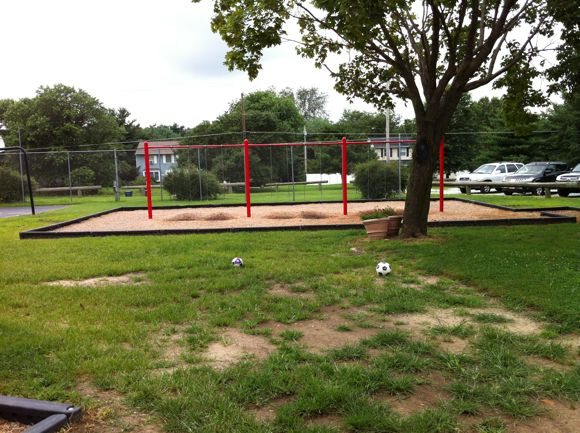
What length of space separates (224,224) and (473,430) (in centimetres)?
966

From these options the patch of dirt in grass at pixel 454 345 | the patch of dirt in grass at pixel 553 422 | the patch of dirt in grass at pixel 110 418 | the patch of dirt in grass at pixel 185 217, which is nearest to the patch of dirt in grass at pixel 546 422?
the patch of dirt in grass at pixel 553 422

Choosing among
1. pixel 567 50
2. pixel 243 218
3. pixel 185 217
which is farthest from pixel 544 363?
pixel 185 217

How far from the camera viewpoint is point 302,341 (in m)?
3.95

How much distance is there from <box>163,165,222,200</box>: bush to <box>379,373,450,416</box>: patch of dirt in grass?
61.4ft

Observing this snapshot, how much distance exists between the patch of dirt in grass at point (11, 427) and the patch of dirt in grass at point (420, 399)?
1.97 m

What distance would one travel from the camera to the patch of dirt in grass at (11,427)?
2670mm

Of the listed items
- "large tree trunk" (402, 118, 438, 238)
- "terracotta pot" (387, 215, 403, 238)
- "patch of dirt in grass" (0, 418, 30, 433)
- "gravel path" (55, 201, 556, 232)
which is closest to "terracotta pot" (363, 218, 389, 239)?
"terracotta pot" (387, 215, 403, 238)

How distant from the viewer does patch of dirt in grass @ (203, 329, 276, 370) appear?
3.60m

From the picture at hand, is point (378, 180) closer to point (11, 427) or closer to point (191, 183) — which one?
point (191, 183)

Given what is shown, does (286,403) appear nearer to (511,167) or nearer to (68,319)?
(68,319)

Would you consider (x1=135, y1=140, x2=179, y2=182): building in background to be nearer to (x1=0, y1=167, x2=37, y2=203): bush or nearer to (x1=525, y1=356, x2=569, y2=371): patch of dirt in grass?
(x1=0, y1=167, x2=37, y2=203): bush

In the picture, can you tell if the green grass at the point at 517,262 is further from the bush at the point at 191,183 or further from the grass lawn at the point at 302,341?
the bush at the point at 191,183

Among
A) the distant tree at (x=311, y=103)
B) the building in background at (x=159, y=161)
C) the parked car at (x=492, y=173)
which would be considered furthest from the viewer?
the distant tree at (x=311, y=103)

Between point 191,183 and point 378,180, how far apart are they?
25.5 feet
